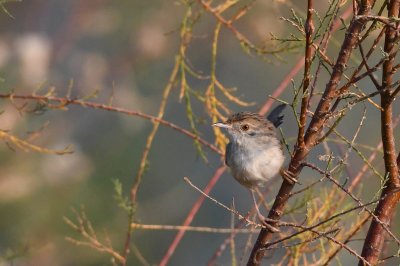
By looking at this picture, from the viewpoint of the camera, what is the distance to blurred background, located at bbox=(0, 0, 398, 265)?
6691 millimetres

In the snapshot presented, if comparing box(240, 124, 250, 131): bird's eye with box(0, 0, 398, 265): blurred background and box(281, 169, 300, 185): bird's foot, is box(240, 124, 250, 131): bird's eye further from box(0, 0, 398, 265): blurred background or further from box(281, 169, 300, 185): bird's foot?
box(0, 0, 398, 265): blurred background

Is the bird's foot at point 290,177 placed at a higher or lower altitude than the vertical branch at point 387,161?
lower

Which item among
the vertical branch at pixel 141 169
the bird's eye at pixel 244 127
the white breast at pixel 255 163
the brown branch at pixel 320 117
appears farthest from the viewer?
the bird's eye at pixel 244 127

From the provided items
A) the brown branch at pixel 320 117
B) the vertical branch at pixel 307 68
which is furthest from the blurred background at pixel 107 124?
the vertical branch at pixel 307 68

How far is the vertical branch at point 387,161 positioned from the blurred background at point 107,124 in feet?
8.99

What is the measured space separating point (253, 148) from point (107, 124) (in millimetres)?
7312

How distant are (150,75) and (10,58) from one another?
4.68m

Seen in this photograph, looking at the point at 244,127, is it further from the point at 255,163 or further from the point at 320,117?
the point at 320,117

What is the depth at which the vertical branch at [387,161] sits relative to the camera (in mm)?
2078

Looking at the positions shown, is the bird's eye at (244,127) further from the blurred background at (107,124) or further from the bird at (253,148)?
the blurred background at (107,124)

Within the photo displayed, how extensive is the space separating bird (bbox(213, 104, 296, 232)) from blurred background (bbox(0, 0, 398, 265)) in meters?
1.61

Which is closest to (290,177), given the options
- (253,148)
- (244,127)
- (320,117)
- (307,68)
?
(320,117)

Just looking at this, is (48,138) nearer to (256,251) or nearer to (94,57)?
(94,57)

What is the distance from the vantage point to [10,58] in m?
6.10
